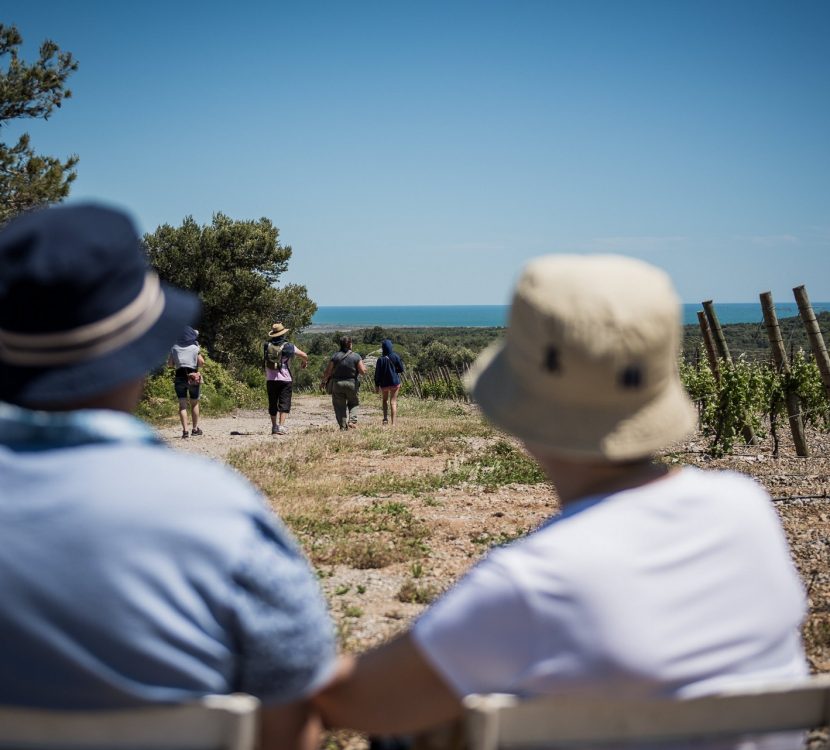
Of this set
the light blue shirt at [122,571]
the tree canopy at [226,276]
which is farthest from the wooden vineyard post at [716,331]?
the tree canopy at [226,276]

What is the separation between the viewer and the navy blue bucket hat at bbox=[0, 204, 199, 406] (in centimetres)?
136

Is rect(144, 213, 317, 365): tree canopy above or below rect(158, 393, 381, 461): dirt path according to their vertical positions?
above

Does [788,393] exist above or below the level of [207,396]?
above

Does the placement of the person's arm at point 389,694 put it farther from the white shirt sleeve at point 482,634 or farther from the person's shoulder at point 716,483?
the person's shoulder at point 716,483

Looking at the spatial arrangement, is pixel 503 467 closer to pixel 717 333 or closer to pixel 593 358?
pixel 717 333

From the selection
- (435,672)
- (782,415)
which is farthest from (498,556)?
(782,415)

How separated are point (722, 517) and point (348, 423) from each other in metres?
13.1

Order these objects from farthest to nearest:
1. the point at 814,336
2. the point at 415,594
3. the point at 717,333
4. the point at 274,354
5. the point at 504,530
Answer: the point at 274,354 < the point at 717,333 < the point at 814,336 < the point at 504,530 < the point at 415,594

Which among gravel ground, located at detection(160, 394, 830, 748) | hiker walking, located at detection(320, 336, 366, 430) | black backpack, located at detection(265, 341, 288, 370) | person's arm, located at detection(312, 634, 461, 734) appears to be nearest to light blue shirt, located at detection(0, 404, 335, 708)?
person's arm, located at detection(312, 634, 461, 734)

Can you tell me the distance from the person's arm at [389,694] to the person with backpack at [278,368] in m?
11.0

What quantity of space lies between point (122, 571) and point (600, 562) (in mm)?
744

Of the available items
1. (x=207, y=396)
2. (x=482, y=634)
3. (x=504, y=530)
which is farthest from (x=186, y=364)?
(x=482, y=634)

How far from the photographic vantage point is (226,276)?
95.2 feet

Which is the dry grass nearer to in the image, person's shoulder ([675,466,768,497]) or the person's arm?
the person's arm
